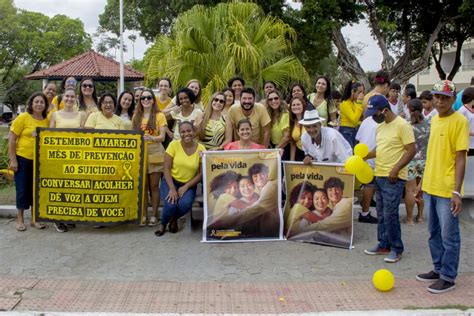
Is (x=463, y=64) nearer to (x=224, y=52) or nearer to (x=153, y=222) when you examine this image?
(x=224, y=52)

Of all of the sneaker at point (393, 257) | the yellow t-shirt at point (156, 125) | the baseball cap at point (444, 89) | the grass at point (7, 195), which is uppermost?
the baseball cap at point (444, 89)

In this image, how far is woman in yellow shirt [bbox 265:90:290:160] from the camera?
6.64m

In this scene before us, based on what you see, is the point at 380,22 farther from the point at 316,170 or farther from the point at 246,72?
the point at 316,170

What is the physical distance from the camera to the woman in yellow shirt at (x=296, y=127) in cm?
627

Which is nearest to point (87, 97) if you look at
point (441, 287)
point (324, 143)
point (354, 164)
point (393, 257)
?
point (324, 143)

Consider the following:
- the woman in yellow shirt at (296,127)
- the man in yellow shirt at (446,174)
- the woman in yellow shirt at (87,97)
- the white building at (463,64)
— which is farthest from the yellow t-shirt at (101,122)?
the white building at (463,64)

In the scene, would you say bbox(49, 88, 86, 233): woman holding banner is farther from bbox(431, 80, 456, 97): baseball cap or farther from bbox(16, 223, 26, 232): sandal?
bbox(431, 80, 456, 97): baseball cap

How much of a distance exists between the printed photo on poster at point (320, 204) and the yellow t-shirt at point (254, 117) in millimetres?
784

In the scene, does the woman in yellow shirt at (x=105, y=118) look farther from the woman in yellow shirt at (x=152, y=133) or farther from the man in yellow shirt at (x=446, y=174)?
the man in yellow shirt at (x=446, y=174)

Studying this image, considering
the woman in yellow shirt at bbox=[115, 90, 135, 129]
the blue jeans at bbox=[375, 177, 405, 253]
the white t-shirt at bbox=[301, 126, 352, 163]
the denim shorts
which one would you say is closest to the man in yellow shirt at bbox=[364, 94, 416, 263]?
the blue jeans at bbox=[375, 177, 405, 253]

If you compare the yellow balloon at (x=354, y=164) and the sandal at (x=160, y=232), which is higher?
the yellow balloon at (x=354, y=164)

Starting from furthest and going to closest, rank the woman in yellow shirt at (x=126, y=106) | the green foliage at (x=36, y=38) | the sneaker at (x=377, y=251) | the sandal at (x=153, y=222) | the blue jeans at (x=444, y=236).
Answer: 1. the green foliage at (x=36, y=38)
2. the woman in yellow shirt at (x=126, y=106)
3. the sandal at (x=153, y=222)
4. the sneaker at (x=377, y=251)
5. the blue jeans at (x=444, y=236)

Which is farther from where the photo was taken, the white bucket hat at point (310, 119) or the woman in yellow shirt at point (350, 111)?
the woman in yellow shirt at point (350, 111)

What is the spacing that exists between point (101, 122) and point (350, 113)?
383 cm
